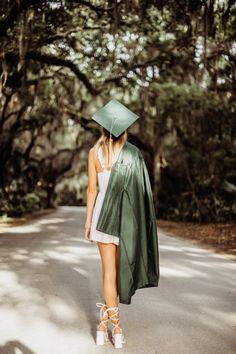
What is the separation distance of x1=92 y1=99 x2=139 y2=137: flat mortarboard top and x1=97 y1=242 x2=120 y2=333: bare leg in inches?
33.3

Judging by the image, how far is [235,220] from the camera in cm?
1767

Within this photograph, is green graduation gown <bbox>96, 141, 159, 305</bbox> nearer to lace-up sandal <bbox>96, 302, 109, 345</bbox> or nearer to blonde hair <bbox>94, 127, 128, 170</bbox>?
blonde hair <bbox>94, 127, 128, 170</bbox>

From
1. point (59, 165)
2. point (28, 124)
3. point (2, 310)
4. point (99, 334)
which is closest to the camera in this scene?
point (99, 334)

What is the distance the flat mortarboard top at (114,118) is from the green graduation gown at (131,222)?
0.52ft

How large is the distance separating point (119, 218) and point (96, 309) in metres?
1.38

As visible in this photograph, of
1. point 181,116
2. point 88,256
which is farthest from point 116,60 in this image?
point 88,256

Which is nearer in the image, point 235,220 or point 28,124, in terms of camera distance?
point 235,220

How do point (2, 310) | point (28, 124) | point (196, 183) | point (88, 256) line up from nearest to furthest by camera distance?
point (2, 310)
point (88, 256)
point (196, 183)
point (28, 124)

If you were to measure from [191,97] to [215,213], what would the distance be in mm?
4592

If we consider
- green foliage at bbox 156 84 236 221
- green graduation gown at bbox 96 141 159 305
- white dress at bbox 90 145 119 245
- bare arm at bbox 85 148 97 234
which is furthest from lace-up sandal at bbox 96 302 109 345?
green foliage at bbox 156 84 236 221

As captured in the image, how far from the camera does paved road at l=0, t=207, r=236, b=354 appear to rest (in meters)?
3.38

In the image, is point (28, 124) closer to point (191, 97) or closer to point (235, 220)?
point (191, 97)

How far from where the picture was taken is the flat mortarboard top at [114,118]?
3.54 meters

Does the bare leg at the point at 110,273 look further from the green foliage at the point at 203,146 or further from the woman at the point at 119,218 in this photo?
the green foliage at the point at 203,146
